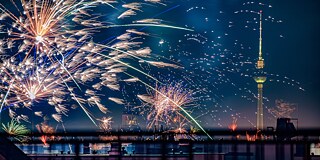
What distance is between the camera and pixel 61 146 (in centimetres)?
640

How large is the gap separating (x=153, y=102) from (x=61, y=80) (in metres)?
6.31

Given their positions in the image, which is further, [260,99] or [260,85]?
[260,85]

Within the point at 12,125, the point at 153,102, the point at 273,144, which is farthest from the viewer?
the point at 153,102

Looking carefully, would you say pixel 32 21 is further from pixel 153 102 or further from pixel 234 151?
pixel 234 151

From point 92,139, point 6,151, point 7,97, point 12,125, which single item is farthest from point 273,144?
point 12,125

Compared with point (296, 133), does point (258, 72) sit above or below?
above

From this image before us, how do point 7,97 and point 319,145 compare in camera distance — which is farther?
point 7,97

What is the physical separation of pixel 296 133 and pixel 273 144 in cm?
31

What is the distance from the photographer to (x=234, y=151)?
19.7 feet

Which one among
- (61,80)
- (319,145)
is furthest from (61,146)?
(61,80)

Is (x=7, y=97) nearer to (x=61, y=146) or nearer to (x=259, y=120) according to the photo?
(x=61, y=146)

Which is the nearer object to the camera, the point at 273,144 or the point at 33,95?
the point at 273,144

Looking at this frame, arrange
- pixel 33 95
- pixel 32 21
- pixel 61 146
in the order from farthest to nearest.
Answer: pixel 33 95 → pixel 32 21 → pixel 61 146

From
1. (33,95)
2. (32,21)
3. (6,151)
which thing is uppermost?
(32,21)
